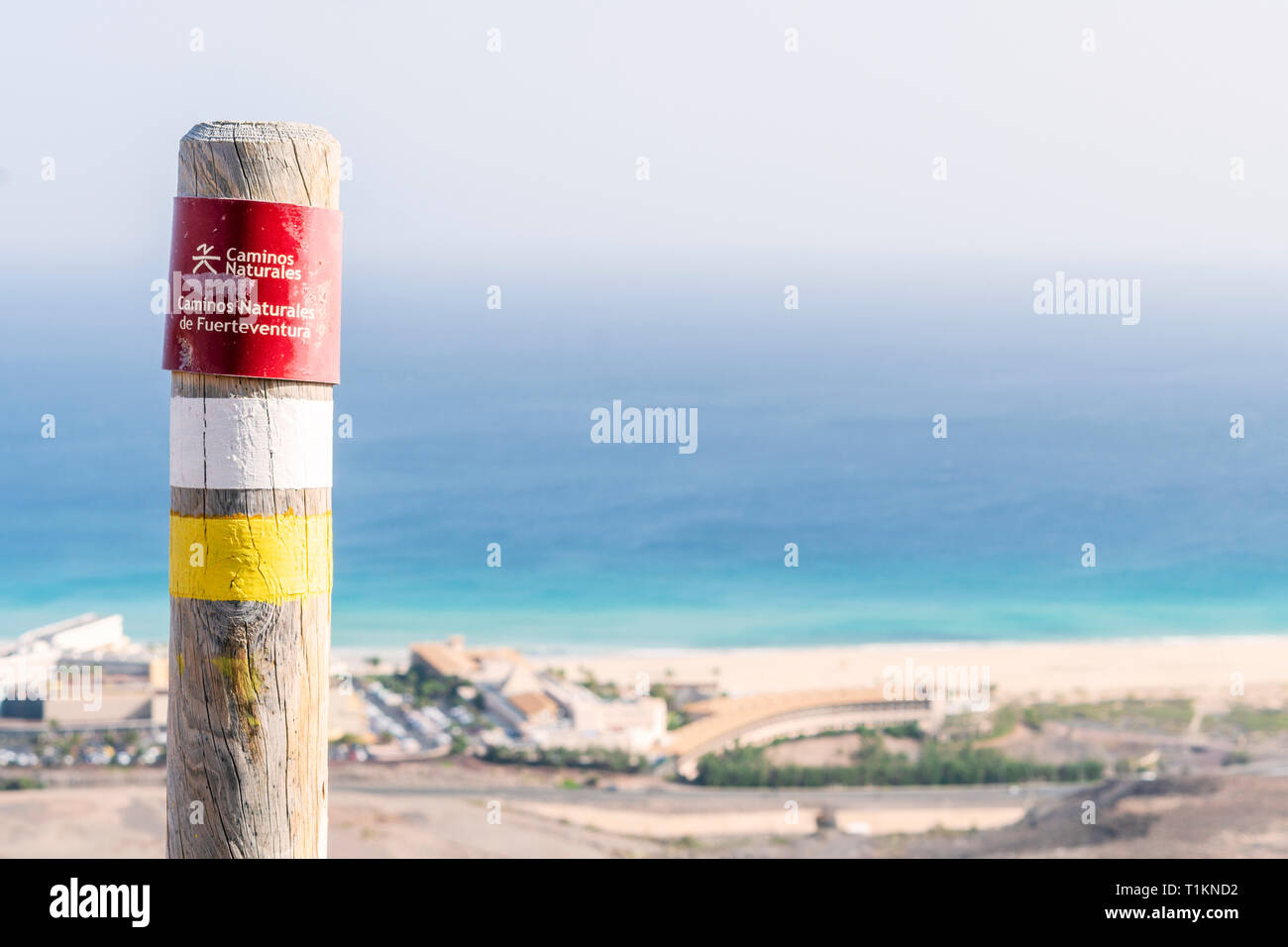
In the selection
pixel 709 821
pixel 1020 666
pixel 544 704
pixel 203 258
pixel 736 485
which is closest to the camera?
pixel 203 258

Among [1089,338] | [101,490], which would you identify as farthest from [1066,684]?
[1089,338]

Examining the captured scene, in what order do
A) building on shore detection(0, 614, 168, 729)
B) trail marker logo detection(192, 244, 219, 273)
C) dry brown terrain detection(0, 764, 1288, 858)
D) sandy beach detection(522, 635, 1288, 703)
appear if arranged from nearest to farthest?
trail marker logo detection(192, 244, 219, 273), dry brown terrain detection(0, 764, 1288, 858), building on shore detection(0, 614, 168, 729), sandy beach detection(522, 635, 1288, 703)

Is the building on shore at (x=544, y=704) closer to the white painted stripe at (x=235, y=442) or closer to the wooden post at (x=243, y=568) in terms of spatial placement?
the wooden post at (x=243, y=568)

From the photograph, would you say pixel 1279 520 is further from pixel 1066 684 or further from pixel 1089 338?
pixel 1089 338

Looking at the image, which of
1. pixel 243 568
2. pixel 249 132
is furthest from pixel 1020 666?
pixel 249 132

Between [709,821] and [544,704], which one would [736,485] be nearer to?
[544,704]

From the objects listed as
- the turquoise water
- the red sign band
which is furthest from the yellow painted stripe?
the turquoise water

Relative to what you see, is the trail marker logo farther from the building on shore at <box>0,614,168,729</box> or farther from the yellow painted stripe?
the building on shore at <box>0,614,168,729</box>

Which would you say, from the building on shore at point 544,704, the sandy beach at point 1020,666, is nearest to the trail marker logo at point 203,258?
the building on shore at point 544,704
